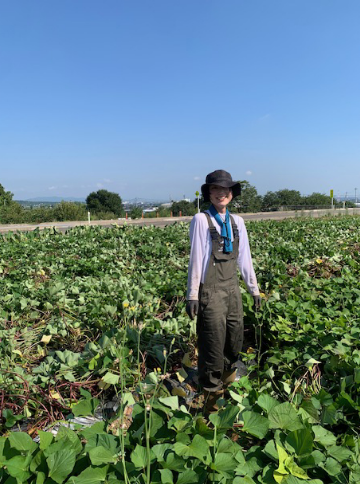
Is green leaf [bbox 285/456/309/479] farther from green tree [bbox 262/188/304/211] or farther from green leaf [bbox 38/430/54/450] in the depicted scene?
green tree [bbox 262/188/304/211]

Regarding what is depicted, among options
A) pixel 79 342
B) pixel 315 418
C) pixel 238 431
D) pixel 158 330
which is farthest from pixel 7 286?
pixel 315 418

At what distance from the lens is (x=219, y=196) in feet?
9.45

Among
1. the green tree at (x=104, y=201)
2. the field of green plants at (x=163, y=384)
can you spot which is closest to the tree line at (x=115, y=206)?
the green tree at (x=104, y=201)

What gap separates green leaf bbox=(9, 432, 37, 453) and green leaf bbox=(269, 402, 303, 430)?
1215mm

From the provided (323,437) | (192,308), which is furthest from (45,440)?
(323,437)

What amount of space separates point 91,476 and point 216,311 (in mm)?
1446

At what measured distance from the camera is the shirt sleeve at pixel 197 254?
277 cm

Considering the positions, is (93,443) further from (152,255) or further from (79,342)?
(152,255)

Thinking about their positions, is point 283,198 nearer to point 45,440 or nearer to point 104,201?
point 104,201

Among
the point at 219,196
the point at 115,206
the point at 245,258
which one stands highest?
the point at 115,206

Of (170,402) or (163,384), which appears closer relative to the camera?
(170,402)

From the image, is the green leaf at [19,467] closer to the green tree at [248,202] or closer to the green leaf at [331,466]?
the green leaf at [331,466]

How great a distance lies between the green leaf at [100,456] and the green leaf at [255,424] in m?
0.70

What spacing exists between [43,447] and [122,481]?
42 centimetres
